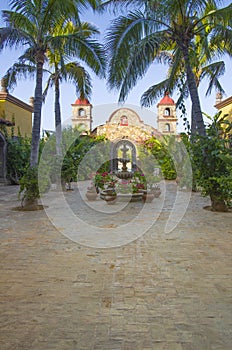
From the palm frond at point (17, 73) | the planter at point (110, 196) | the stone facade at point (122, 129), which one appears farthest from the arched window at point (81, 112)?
the planter at point (110, 196)

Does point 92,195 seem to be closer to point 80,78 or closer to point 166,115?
point 80,78

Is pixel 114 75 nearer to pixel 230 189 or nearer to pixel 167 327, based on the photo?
pixel 230 189

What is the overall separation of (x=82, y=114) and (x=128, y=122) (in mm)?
4237

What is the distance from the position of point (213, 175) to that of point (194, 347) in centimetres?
553

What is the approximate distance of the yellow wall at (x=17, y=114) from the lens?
55.0 ft

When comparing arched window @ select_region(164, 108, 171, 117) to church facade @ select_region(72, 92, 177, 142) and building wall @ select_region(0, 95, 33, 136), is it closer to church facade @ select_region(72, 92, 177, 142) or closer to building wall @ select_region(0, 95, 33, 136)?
church facade @ select_region(72, 92, 177, 142)

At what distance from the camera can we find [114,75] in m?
7.71

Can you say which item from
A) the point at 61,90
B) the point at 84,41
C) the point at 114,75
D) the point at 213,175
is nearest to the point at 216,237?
the point at 213,175

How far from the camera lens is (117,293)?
292cm

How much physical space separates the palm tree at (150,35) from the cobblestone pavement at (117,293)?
4.47m

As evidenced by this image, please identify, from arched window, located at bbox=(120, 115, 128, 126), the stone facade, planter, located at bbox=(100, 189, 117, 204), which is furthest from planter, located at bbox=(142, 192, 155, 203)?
arched window, located at bbox=(120, 115, 128, 126)

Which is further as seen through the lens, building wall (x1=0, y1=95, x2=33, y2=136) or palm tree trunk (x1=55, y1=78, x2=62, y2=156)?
building wall (x1=0, y1=95, x2=33, y2=136)

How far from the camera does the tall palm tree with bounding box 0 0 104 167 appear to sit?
→ 23.6 feet

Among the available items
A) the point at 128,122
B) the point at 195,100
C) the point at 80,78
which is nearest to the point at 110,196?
the point at 195,100
